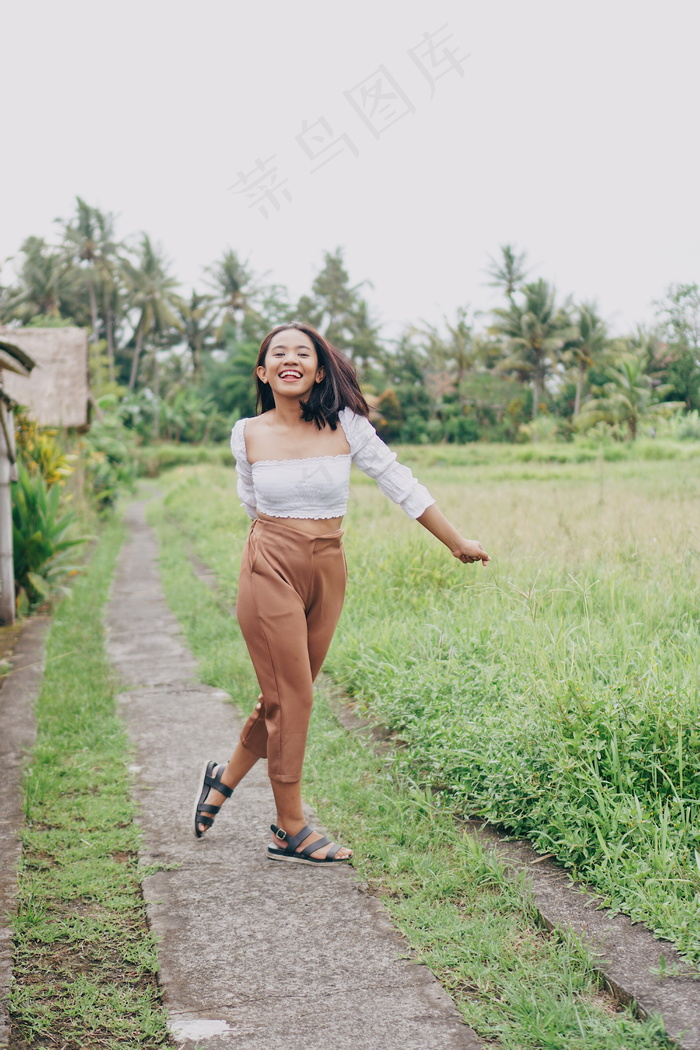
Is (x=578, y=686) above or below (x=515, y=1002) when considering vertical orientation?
above

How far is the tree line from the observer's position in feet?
126

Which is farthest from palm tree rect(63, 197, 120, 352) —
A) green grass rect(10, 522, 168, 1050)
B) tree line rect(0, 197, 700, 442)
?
green grass rect(10, 522, 168, 1050)

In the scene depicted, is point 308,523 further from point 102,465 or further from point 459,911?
point 102,465

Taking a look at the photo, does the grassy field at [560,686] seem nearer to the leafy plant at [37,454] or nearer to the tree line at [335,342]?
the leafy plant at [37,454]

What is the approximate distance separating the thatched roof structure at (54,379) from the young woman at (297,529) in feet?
33.8

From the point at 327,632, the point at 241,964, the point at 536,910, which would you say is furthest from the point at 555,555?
the point at 241,964

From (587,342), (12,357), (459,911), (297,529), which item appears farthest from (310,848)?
(587,342)

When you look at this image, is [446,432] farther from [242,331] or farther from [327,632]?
[327,632]

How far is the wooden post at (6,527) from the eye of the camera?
261 inches

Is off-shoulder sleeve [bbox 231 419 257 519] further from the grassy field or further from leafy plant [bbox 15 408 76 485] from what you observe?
leafy plant [bbox 15 408 76 485]

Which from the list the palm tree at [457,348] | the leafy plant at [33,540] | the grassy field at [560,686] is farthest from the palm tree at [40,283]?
the grassy field at [560,686]

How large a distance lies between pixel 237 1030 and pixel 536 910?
2.95ft

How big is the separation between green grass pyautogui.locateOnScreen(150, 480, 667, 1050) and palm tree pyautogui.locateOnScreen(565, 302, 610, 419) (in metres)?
36.0

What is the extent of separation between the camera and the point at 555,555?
6.11m
